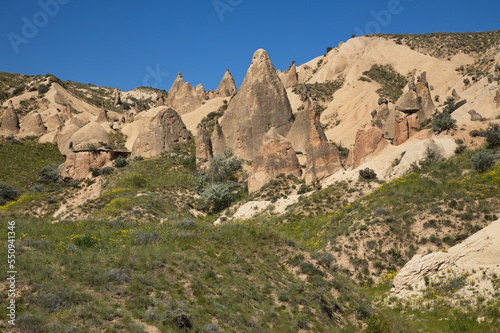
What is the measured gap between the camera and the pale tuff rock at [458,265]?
63.8ft

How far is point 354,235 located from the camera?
1022 inches

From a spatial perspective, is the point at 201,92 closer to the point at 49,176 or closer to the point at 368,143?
the point at 49,176

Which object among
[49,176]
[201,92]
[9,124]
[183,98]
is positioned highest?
[201,92]

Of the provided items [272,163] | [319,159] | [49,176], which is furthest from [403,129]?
[49,176]

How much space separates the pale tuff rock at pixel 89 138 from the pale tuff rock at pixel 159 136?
5.71 metres

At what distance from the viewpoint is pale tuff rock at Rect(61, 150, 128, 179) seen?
165ft

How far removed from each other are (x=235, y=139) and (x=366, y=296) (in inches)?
1428

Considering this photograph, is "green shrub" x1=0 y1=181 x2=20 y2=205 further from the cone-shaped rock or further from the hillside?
the cone-shaped rock

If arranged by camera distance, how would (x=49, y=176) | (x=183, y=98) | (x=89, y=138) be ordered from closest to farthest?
(x=49, y=176), (x=89, y=138), (x=183, y=98)

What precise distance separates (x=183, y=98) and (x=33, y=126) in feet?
81.8

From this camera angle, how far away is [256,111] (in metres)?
55.8

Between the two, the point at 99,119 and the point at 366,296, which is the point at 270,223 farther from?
the point at 99,119

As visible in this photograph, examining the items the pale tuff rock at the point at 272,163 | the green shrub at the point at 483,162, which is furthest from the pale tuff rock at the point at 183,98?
the green shrub at the point at 483,162

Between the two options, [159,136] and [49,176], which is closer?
[49,176]
